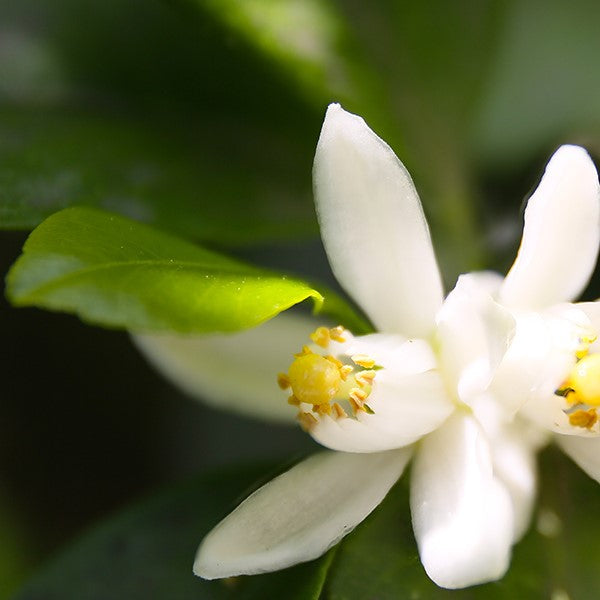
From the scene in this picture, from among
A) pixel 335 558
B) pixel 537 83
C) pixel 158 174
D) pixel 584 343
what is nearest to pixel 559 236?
pixel 584 343

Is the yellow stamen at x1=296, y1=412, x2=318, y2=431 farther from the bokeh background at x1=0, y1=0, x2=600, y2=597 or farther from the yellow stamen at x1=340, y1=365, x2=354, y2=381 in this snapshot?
the bokeh background at x1=0, y1=0, x2=600, y2=597

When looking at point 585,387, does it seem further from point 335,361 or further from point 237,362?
point 237,362

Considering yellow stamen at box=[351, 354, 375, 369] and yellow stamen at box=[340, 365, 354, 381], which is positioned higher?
yellow stamen at box=[351, 354, 375, 369]

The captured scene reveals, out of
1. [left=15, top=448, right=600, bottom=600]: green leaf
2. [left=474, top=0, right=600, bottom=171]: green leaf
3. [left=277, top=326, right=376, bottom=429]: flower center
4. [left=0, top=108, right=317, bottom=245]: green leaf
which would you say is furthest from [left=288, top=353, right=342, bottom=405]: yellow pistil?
[left=474, top=0, right=600, bottom=171]: green leaf

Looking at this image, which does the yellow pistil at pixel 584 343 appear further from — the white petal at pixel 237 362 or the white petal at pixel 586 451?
the white petal at pixel 237 362

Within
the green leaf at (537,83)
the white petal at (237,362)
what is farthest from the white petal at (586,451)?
the green leaf at (537,83)

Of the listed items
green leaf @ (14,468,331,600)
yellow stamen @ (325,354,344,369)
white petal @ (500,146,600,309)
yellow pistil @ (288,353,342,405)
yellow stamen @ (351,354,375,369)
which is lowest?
green leaf @ (14,468,331,600)

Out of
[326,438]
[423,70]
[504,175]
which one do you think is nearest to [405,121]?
[423,70]

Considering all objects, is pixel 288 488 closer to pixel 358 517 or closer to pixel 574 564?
pixel 358 517
